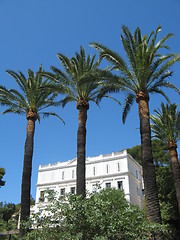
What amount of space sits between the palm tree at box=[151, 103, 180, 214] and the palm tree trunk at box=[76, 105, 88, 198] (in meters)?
10.1

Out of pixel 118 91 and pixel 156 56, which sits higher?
pixel 156 56

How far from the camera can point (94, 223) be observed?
9.78m

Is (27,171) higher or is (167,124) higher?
(167,124)

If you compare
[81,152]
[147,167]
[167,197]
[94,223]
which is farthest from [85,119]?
[167,197]

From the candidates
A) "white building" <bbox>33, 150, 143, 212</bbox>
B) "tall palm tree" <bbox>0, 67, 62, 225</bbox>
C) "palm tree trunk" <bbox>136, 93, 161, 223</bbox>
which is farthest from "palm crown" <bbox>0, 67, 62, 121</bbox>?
"white building" <bbox>33, 150, 143, 212</bbox>

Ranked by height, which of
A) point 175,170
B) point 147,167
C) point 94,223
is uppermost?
point 175,170

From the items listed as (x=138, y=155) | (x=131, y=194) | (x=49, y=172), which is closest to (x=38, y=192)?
(x=49, y=172)

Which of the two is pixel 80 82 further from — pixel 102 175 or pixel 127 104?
pixel 102 175

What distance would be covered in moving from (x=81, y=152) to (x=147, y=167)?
5.03 metres

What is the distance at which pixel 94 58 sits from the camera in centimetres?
2064

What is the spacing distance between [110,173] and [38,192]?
13.5 metres

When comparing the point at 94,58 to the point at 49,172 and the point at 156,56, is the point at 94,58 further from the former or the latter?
the point at 49,172

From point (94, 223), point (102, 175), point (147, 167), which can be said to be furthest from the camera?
point (102, 175)

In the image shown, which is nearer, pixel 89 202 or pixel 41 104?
pixel 89 202
